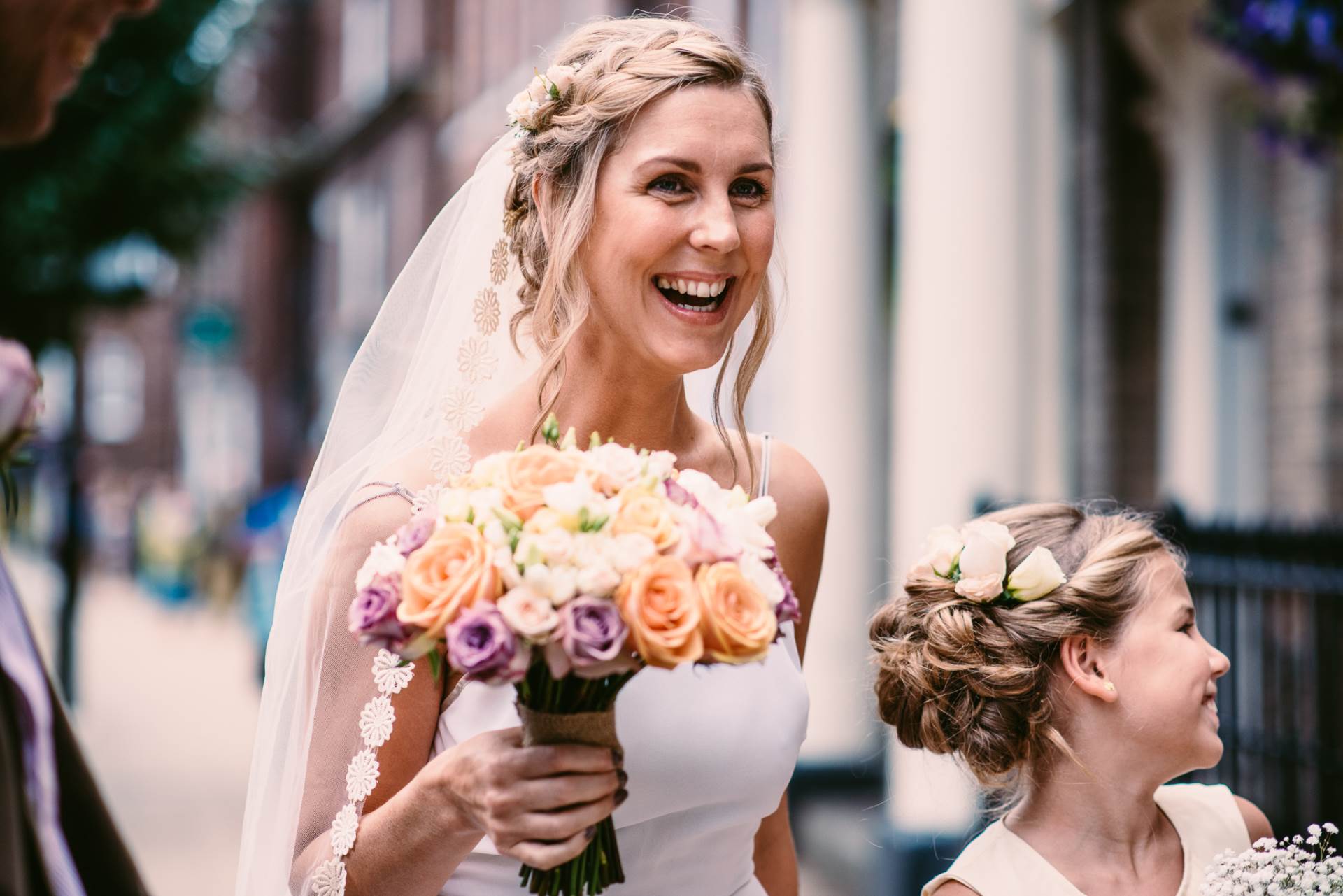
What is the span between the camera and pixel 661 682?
2281 millimetres

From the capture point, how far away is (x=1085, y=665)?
2.31 m

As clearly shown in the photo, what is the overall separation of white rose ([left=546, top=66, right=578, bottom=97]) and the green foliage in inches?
340

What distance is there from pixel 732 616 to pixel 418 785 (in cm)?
56

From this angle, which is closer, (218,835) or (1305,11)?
(1305,11)

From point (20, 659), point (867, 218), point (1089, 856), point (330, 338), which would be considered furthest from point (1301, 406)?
point (330, 338)

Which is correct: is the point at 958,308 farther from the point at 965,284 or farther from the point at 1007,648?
the point at 1007,648

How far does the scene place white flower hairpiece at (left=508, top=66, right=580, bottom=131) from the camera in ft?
7.68

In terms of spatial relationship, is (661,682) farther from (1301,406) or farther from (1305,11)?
(1301,406)

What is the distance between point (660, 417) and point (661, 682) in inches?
19.1

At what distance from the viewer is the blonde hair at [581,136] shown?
2.22 m

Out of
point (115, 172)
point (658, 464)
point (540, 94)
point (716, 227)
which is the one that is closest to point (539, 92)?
point (540, 94)

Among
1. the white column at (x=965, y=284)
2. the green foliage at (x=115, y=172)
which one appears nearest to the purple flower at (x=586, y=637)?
the white column at (x=965, y=284)

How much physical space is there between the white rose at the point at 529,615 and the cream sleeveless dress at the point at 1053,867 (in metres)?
1.05

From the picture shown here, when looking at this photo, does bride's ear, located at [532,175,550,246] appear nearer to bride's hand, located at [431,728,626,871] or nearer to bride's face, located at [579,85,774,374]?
bride's face, located at [579,85,774,374]
